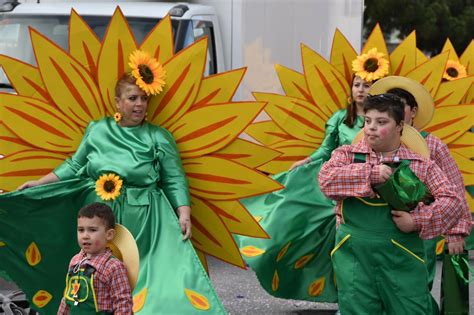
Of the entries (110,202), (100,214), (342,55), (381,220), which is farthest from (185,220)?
(342,55)

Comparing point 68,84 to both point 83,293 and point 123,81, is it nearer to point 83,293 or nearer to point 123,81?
point 123,81

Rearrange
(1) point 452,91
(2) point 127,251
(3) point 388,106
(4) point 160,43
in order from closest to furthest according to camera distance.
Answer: (2) point 127,251
(3) point 388,106
(4) point 160,43
(1) point 452,91

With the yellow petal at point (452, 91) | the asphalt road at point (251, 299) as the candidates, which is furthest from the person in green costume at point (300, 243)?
the yellow petal at point (452, 91)

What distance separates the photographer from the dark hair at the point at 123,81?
5594 millimetres

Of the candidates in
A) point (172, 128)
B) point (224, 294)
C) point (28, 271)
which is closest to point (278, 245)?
point (224, 294)

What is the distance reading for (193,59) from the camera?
5.78 metres

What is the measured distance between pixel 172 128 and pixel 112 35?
58 centimetres

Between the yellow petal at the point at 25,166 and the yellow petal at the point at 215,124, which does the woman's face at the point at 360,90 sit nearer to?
the yellow petal at the point at 215,124

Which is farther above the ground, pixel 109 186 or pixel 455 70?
pixel 109 186

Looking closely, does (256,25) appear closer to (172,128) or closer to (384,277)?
(172,128)

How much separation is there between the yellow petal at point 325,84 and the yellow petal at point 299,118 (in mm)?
62

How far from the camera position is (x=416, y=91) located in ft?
18.4

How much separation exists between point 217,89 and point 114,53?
0.57m

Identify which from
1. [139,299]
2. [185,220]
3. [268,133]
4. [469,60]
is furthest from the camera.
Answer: [469,60]
